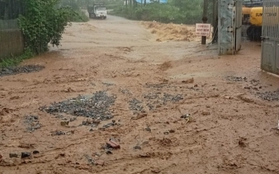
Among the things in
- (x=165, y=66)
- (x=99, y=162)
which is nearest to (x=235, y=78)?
(x=165, y=66)

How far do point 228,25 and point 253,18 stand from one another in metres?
2.75

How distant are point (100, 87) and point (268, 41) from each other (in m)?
4.90

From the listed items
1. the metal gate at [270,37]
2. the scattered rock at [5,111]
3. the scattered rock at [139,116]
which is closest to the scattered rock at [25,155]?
the scattered rock at [139,116]

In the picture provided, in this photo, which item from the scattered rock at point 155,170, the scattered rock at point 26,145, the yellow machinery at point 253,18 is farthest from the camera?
the yellow machinery at point 253,18

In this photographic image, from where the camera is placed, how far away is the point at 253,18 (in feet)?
59.4

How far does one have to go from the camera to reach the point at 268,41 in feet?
38.9

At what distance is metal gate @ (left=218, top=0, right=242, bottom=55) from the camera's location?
1577cm

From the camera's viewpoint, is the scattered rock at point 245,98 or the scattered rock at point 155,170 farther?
the scattered rock at point 245,98

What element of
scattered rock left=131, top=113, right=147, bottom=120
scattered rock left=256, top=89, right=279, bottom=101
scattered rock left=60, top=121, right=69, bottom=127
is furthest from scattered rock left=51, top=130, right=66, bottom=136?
scattered rock left=256, top=89, right=279, bottom=101

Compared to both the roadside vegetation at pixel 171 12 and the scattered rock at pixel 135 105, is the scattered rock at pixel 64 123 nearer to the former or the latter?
the scattered rock at pixel 135 105

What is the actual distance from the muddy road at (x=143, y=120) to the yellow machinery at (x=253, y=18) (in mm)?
3974

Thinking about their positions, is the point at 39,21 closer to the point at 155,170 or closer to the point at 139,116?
the point at 139,116

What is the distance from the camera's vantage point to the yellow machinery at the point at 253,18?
17.9 meters

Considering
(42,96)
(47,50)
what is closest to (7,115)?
(42,96)
